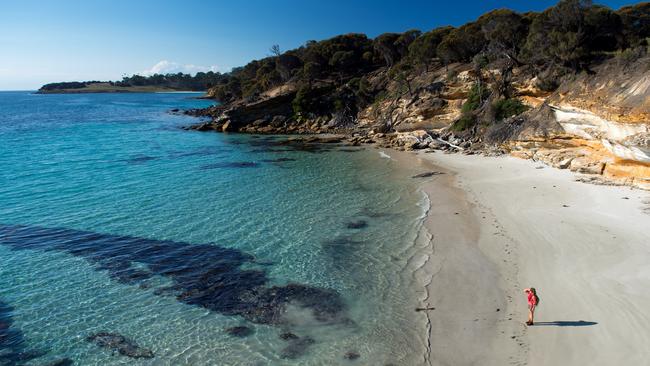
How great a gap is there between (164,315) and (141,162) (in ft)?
90.6

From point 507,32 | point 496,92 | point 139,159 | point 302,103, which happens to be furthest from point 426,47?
point 139,159

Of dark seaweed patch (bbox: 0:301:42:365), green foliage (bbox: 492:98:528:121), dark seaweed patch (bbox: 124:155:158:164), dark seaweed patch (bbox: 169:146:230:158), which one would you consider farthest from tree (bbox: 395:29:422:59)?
dark seaweed patch (bbox: 0:301:42:365)

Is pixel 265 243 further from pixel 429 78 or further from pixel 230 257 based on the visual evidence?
pixel 429 78

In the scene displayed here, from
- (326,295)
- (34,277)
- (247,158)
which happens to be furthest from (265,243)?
(247,158)

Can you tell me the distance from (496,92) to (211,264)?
3642cm

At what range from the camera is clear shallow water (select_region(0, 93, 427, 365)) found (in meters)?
11.4

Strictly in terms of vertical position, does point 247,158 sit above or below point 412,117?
below

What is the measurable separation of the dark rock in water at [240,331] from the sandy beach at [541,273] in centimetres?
516

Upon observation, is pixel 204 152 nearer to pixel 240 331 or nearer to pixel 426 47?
pixel 240 331

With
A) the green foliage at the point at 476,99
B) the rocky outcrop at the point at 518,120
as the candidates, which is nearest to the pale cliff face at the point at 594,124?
the rocky outcrop at the point at 518,120

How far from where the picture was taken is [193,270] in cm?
1570

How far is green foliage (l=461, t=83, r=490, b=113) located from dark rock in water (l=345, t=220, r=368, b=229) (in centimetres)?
2864

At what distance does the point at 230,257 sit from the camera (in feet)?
55.1

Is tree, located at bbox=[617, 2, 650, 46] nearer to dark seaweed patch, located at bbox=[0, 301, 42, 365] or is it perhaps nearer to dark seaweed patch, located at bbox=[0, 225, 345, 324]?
dark seaweed patch, located at bbox=[0, 225, 345, 324]
